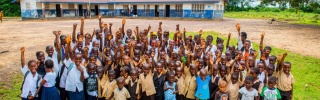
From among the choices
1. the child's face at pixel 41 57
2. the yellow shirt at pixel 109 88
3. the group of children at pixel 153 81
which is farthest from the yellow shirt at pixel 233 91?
the child's face at pixel 41 57

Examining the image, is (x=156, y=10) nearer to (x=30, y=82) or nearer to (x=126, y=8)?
(x=126, y=8)

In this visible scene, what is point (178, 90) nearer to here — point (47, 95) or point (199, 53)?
point (199, 53)

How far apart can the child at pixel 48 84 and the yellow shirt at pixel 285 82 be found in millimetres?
3229

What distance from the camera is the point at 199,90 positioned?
387 cm

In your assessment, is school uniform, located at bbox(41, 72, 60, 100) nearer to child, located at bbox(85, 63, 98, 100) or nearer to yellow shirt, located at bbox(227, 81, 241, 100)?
child, located at bbox(85, 63, 98, 100)

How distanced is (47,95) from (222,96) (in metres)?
2.38

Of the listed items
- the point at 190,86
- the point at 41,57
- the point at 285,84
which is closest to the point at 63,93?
the point at 41,57

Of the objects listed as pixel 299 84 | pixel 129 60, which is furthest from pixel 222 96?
pixel 299 84

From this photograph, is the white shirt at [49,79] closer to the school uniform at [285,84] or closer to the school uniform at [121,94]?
the school uniform at [121,94]

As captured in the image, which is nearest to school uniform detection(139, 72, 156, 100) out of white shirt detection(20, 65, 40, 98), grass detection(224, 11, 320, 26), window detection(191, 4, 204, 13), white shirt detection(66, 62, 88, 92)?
white shirt detection(66, 62, 88, 92)

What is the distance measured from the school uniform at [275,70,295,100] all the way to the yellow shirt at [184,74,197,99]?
1.24 meters

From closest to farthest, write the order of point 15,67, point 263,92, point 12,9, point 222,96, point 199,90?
point 222,96 → point 263,92 → point 199,90 → point 15,67 → point 12,9

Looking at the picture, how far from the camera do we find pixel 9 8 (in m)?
35.0

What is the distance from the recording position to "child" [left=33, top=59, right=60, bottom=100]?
363 cm
